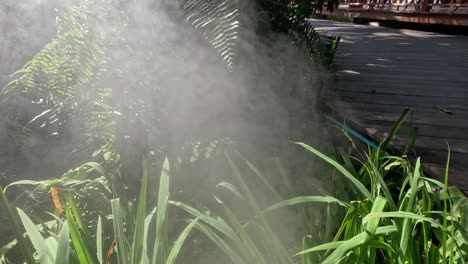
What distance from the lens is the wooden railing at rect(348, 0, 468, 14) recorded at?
8531 millimetres

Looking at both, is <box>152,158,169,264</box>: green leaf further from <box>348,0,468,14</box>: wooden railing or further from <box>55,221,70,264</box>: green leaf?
<box>348,0,468,14</box>: wooden railing

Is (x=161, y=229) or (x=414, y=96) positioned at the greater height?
(x=161, y=229)

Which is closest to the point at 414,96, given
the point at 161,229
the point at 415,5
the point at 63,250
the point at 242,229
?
the point at 242,229

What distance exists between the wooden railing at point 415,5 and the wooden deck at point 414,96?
268 centimetres

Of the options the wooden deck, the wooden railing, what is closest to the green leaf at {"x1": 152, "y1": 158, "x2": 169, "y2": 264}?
the wooden deck

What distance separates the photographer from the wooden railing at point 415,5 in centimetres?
853

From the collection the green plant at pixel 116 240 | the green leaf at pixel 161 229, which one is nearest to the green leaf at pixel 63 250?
the green plant at pixel 116 240

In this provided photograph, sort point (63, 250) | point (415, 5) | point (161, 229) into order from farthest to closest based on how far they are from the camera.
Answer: point (415, 5) → point (161, 229) → point (63, 250)

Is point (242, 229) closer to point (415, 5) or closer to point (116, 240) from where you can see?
point (116, 240)

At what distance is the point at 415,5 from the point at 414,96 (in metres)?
7.55

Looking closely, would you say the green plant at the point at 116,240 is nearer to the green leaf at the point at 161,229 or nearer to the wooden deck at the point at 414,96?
the green leaf at the point at 161,229

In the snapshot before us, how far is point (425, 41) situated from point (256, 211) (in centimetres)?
776

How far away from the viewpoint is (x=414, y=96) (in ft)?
11.2

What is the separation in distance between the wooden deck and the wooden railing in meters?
2.68
